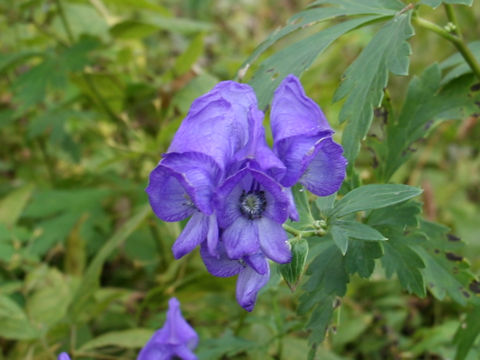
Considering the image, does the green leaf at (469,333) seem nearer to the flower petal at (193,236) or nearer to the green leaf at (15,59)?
the flower petal at (193,236)

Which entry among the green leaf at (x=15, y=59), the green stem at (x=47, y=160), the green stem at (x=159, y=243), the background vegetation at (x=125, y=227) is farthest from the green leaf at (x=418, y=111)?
the green stem at (x=47, y=160)

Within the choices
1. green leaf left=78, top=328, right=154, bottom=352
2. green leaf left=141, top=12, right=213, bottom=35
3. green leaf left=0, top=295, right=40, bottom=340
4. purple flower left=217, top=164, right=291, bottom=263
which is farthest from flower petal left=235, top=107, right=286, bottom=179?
green leaf left=141, top=12, right=213, bottom=35

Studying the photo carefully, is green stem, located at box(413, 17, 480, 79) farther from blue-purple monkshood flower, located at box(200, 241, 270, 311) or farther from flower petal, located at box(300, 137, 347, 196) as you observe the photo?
blue-purple monkshood flower, located at box(200, 241, 270, 311)

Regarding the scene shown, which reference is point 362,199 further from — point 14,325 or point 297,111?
point 14,325

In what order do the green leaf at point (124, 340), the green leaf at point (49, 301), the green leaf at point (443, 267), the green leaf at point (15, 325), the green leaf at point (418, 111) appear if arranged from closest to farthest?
the green leaf at point (443, 267) → the green leaf at point (418, 111) → the green leaf at point (124, 340) → the green leaf at point (15, 325) → the green leaf at point (49, 301)

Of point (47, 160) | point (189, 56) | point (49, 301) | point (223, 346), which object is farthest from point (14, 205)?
point (223, 346)

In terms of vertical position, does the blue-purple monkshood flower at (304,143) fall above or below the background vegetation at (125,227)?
above
